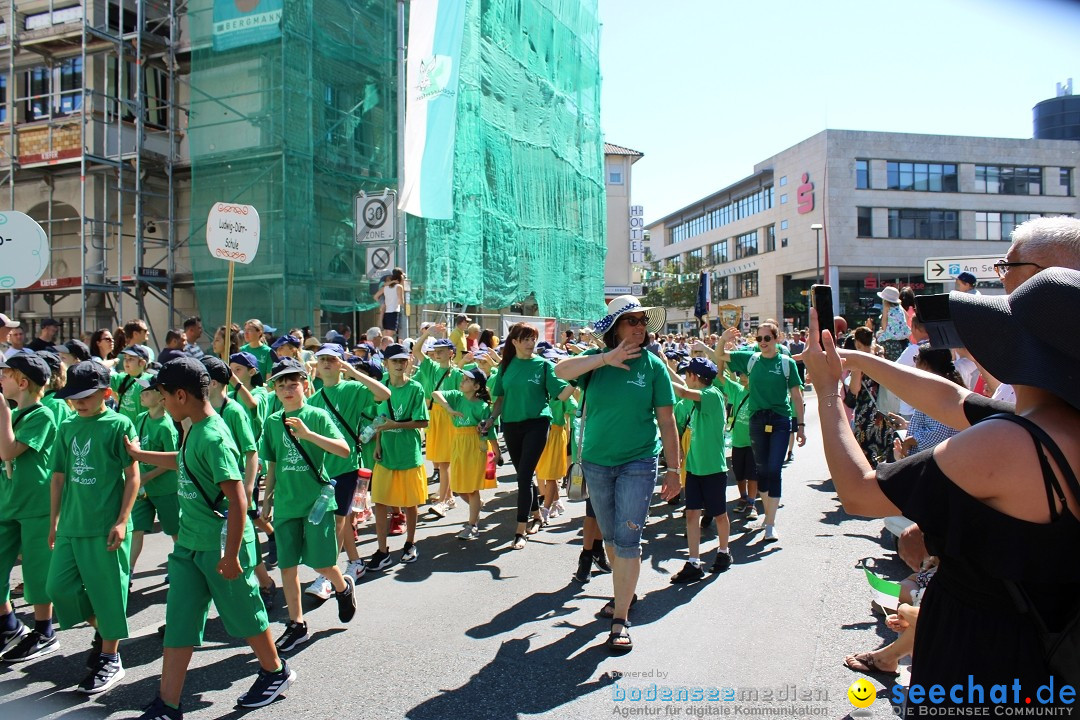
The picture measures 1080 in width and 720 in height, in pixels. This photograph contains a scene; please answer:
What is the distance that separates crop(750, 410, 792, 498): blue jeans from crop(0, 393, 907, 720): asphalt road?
610 millimetres

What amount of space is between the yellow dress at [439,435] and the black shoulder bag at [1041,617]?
7.30 m

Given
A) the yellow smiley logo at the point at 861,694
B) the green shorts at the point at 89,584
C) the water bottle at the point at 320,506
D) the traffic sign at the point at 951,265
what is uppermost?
the traffic sign at the point at 951,265

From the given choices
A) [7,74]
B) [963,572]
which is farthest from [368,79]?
[963,572]

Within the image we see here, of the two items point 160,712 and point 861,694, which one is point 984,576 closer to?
point 861,694

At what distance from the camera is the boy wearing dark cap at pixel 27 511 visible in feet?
15.1

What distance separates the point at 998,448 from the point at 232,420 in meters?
4.32

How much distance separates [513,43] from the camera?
20.7 m

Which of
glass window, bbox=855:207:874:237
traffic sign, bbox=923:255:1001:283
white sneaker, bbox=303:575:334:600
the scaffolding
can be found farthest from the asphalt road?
glass window, bbox=855:207:874:237

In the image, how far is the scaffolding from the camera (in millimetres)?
18500

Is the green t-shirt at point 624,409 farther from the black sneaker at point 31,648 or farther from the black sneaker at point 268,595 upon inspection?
the black sneaker at point 31,648

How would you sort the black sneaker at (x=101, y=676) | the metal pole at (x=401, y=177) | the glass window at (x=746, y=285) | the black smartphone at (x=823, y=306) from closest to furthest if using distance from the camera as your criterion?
→ the black smartphone at (x=823, y=306) → the black sneaker at (x=101, y=676) → the metal pole at (x=401, y=177) → the glass window at (x=746, y=285)

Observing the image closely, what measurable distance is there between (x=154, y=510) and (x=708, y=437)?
14.8 feet

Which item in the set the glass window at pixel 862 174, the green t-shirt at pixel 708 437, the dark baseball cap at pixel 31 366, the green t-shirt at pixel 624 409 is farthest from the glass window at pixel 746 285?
the dark baseball cap at pixel 31 366

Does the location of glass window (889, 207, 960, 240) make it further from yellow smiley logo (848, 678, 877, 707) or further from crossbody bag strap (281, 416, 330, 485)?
crossbody bag strap (281, 416, 330, 485)
